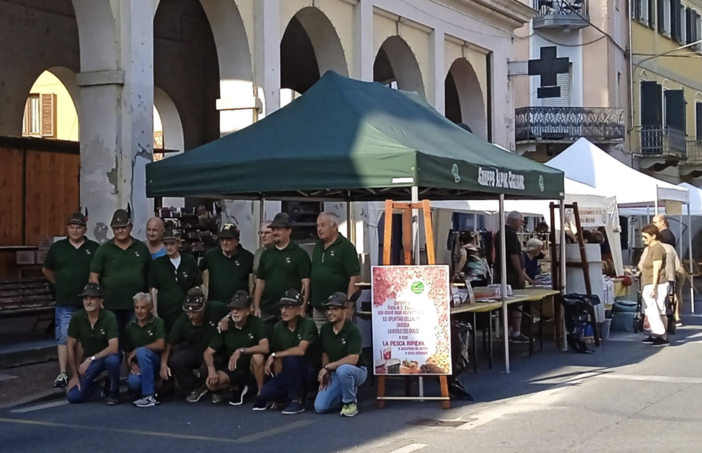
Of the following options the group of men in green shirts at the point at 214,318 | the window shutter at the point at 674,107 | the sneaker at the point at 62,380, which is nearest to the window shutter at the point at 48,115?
the group of men in green shirts at the point at 214,318

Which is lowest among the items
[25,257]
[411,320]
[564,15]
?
[411,320]

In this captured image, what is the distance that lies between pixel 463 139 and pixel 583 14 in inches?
861

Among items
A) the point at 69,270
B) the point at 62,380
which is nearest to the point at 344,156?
the point at 69,270

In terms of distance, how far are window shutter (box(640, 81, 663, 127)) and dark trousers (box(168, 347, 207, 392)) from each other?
28728 mm

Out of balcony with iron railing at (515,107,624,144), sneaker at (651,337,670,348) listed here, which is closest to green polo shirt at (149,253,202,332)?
sneaker at (651,337,670,348)

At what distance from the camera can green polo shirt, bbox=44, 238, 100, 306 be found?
10602 millimetres

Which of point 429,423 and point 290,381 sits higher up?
point 290,381

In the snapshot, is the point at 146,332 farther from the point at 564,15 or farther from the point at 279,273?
the point at 564,15

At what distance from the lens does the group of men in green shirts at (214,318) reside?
9492 mm

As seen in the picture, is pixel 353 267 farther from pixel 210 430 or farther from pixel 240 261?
pixel 210 430

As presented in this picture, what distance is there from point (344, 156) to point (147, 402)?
9.57 feet

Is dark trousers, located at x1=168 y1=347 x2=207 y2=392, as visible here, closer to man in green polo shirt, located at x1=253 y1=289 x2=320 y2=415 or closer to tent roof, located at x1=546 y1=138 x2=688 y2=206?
man in green polo shirt, located at x1=253 y1=289 x2=320 y2=415

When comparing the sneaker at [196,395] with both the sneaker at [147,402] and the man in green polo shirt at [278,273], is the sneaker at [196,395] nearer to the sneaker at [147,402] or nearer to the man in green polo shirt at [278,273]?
the sneaker at [147,402]

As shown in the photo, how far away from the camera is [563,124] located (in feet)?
105
